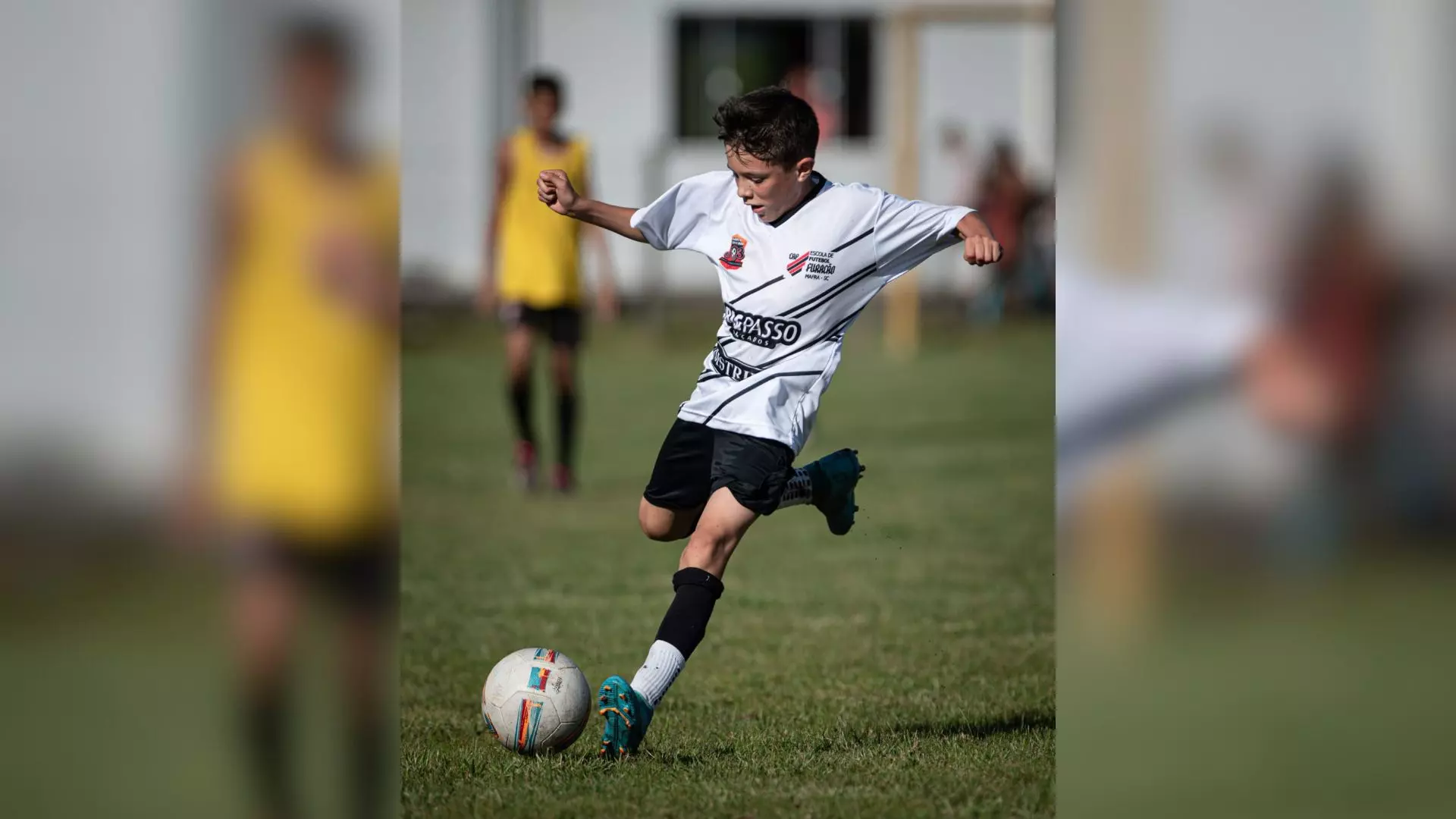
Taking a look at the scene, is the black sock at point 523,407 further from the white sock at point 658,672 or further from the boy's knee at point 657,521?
the white sock at point 658,672

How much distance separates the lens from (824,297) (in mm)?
3982

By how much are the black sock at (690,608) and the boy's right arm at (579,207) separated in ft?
2.77

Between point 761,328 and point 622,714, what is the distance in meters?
1.01

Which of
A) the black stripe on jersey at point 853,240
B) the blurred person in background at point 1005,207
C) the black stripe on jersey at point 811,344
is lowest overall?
the black stripe on jersey at point 811,344

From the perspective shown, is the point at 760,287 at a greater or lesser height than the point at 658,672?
greater

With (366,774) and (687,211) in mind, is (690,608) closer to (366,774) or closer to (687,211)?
(687,211)

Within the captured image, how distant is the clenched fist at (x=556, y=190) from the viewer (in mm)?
3682

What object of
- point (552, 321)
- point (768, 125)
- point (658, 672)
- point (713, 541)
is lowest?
point (658, 672)

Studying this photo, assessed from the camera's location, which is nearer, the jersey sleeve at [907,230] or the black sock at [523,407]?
the jersey sleeve at [907,230]

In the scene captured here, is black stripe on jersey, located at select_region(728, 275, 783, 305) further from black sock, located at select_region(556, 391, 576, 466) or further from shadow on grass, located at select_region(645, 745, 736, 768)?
black sock, located at select_region(556, 391, 576, 466)

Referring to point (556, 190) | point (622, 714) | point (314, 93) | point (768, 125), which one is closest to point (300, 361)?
point (314, 93)

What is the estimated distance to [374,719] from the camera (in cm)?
198

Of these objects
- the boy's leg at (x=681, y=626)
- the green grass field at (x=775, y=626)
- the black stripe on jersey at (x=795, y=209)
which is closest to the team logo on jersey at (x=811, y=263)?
the black stripe on jersey at (x=795, y=209)

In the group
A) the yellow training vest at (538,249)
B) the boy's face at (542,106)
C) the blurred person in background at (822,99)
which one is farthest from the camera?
the blurred person in background at (822,99)
